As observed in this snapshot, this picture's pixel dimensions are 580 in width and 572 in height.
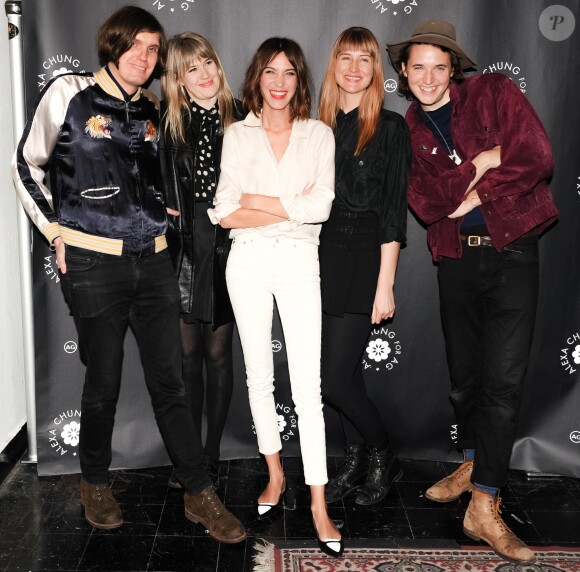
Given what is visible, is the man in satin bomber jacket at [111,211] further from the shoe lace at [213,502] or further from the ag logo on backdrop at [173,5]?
the ag logo on backdrop at [173,5]

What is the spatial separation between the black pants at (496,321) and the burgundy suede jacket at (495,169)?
7 centimetres

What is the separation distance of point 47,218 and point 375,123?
1.22 metres

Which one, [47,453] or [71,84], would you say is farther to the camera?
[47,453]

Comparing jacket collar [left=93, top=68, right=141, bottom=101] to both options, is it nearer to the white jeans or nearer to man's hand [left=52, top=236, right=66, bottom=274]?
man's hand [left=52, top=236, right=66, bottom=274]

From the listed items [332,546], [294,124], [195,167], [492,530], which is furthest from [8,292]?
[492,530]

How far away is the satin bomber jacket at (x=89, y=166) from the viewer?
2.60 meters

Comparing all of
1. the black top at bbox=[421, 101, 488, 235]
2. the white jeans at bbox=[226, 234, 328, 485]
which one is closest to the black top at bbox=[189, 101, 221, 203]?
the white jeans at bbox=[226, 234, 328, 485]

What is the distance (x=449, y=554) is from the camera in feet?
9.03

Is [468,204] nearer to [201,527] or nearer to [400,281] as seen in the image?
[400,281]

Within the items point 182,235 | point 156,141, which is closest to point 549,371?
point 182,235

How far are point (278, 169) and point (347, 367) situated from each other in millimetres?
821

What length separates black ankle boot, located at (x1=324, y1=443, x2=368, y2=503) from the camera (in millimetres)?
3105

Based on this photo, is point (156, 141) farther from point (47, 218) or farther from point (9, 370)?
point (9, 370)

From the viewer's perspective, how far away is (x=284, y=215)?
2.63 meters
